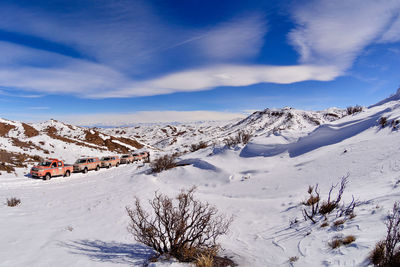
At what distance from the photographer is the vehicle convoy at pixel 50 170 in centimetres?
1512

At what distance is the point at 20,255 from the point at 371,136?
1408 cm

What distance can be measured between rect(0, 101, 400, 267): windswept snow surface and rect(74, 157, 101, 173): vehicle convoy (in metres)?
4.20

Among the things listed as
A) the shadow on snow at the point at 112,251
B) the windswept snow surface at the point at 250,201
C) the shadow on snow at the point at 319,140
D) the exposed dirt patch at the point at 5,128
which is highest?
the exposed dirt patch at the point at 5,128

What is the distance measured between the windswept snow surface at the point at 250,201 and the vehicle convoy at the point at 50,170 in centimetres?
72

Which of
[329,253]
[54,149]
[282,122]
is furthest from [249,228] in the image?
[282,122]

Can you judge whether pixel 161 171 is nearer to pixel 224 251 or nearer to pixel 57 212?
pixel 57 212

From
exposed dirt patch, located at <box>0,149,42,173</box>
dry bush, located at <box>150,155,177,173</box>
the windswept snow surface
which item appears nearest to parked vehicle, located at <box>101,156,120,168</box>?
exposed dirt patch, located at <box>0,149,42,173</box>

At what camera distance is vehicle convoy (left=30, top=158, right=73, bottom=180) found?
49.6ft

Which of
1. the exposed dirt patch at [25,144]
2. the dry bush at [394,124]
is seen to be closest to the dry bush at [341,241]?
the dry bush at [394,124]

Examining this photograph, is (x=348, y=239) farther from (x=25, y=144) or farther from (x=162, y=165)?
(x=25, y=144)

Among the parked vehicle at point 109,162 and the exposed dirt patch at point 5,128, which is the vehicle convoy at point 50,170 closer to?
the parked vehicle at point 109,162

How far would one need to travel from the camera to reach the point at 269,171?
11219 mm

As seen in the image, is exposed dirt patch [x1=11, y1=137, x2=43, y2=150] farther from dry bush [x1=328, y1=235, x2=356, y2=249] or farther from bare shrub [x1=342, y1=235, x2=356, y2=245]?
bare shrub [x1=342, y1=235, x2=356, y2=245]

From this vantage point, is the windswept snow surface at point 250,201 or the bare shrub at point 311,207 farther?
the bare shrub at point 311,207
